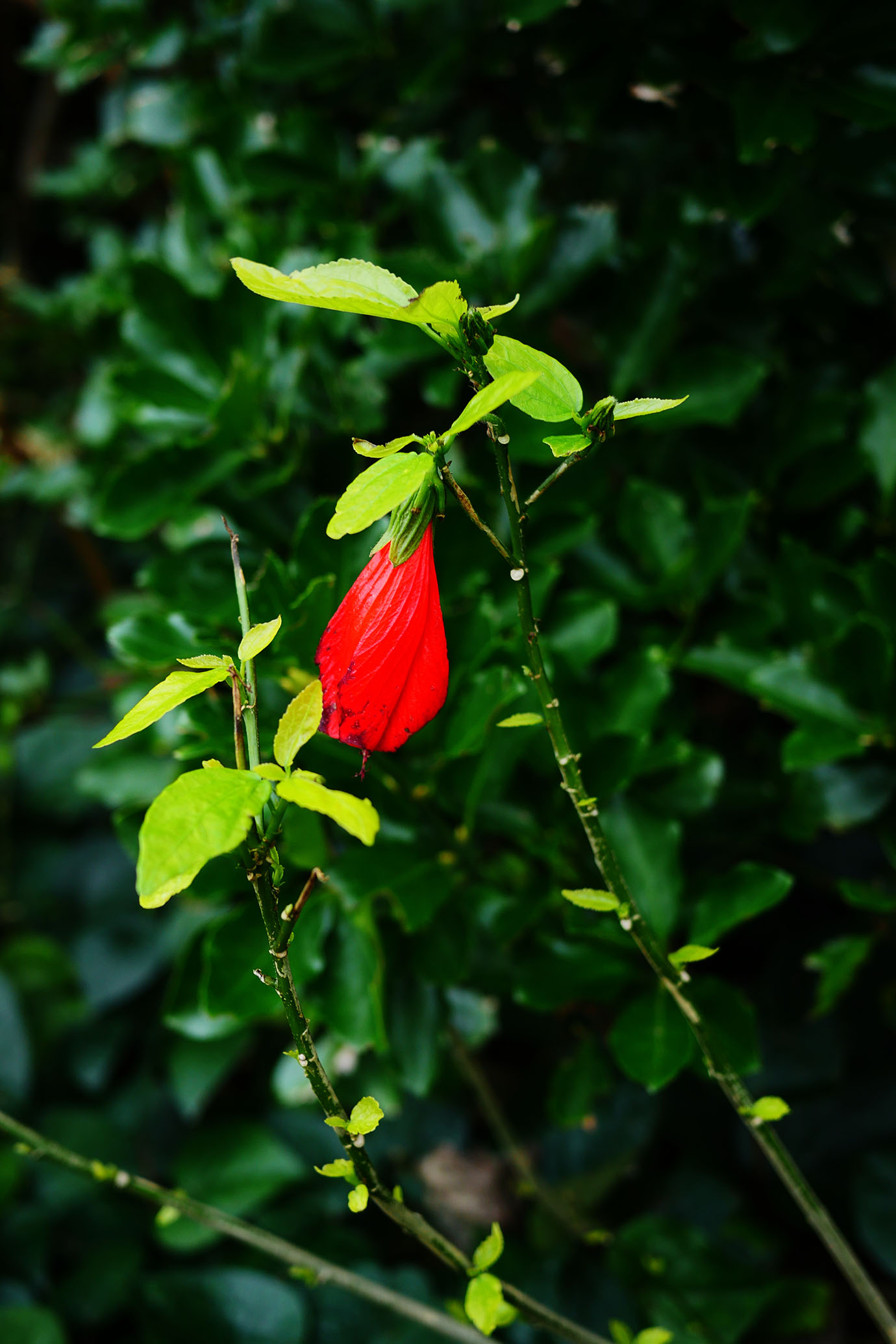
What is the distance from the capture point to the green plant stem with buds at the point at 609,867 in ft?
1.15

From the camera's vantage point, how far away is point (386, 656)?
36cm

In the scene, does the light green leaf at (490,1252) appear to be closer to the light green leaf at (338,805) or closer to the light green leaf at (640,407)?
the light green leaf at (338,805)

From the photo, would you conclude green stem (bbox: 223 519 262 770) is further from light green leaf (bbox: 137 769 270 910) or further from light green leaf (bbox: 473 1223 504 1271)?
light green leaf (bbox: 473 1223 504 1271)

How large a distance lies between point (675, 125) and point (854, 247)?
190 mm

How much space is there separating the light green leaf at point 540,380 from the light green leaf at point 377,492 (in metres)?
0.05

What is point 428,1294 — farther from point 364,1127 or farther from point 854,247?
point 854,247

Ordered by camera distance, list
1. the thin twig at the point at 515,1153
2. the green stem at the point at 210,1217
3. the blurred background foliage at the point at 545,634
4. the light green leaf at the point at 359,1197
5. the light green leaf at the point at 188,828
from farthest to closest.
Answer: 1. the thin twig at the point at 515,1153
2. the blurred background foliage at the point at 545,634
3. the green stem at the point at 210,1217
4. the light green leaf at the point at 359,1197
5. the light green leaf at the point at 188,828

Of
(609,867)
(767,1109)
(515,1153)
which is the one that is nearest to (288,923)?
(609,867)

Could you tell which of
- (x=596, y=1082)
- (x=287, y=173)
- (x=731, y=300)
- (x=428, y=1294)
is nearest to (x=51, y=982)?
(x=428, y=1294)

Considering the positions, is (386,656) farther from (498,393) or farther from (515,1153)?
(515,1153)

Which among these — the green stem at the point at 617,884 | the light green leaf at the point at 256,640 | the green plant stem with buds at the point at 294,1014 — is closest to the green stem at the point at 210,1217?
the green plant stem with buds at the point at 294,1014

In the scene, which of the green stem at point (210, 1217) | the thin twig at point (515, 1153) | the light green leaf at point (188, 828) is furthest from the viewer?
the thin twig at point (515, 1153)

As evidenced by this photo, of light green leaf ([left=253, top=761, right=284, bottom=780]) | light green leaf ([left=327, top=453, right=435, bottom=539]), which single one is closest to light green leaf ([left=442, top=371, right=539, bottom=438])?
light green leaf ([left=327, top=453, right=435, bottom=539])

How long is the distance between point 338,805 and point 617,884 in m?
0.15
